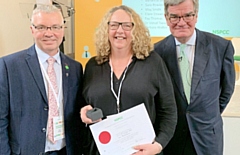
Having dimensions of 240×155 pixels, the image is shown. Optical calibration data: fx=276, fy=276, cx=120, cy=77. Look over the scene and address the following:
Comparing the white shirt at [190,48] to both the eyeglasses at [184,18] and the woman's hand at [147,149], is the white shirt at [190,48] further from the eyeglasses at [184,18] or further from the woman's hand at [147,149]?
the woman's hand at [147,149]

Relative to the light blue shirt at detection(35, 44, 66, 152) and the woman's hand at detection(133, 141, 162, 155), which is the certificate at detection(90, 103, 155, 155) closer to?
the woman's hand at detection(133, 141, 162, 155)

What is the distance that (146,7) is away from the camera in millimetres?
3111

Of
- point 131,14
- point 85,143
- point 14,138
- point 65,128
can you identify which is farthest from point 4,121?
point 131,14

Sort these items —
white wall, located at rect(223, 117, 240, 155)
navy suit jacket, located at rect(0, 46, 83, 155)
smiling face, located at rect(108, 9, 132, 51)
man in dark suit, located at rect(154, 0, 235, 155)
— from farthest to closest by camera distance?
white wall, located at rect(223, 117, 240, 155) < man in dark suit, located at rect(154, 0, 235, 155) < smiling face, located at rect(108, 9, 132, 51) < navy suit jacket, located at rect(0, 46, 83, 155)

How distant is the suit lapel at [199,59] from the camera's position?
160 cm

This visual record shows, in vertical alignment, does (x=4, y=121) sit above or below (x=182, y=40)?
below

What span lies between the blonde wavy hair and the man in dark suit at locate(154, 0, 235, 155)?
185 millimetres

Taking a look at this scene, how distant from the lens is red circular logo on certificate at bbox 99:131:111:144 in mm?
1413

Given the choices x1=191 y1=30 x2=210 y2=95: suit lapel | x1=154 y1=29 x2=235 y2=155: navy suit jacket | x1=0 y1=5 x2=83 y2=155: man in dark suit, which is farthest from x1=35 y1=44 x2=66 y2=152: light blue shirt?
x1=191 y1=30 x2=210 y2=95: suit lapel

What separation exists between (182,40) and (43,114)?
90 cm

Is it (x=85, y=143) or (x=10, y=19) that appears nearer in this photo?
(x=85, y=143)

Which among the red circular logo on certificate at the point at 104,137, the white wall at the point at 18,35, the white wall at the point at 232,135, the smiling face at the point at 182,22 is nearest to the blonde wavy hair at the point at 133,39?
the smiling face at the point at 182,22

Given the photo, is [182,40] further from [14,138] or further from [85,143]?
[14,138]

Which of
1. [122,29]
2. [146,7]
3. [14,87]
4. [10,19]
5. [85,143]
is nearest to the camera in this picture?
[14,87]
